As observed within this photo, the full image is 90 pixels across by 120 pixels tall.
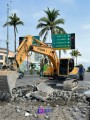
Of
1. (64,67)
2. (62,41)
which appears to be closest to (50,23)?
(62,41)

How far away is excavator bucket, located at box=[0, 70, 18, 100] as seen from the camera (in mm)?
16422

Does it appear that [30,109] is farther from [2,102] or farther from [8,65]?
[8,65]

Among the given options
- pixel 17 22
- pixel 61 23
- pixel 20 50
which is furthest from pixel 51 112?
pixel 17 22

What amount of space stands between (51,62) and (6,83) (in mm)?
12355

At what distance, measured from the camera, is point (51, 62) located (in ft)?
93.8

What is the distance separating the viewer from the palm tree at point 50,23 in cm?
6257

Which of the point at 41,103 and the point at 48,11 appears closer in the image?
the point at 41,103

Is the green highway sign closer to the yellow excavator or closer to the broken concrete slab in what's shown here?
the yellow excavator

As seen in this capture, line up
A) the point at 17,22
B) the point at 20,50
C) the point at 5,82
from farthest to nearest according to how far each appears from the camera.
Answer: the point at 17,22
the point at 20,50
the point at 5,82

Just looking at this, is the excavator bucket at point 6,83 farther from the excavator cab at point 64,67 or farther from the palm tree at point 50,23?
the palm tree at point 50,23

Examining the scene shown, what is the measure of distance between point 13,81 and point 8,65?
1412 mm

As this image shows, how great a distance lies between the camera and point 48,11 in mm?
64188

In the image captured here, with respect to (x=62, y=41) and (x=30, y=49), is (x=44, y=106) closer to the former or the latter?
(x=30, y=49)

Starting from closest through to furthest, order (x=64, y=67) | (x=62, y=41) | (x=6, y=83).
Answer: (x=6, y=83) < (x=64, y=67) < (x=62, y=41)
